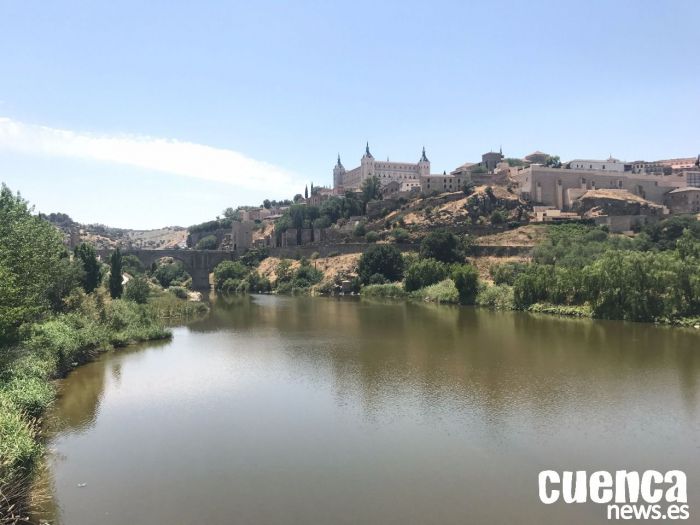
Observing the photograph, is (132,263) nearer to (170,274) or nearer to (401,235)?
(170,274)

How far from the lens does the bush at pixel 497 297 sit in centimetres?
4788

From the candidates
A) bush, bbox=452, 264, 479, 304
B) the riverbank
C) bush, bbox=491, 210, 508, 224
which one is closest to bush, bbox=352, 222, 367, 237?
bush, bbox=491, 210, 508, 224

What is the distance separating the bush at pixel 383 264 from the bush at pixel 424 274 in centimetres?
615

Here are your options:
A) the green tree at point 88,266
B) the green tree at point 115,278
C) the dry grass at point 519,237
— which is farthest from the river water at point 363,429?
the dry grass at point 519,237

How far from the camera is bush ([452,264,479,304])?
53.1 meters

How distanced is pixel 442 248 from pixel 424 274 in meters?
6.53

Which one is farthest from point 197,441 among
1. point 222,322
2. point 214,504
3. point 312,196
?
point 312,196

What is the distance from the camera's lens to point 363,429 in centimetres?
1577

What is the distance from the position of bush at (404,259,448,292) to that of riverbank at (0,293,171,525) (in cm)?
3211

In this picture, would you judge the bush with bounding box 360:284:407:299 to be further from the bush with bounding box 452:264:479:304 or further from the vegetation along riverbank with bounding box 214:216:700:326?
the bush with bounding box 452:264:479:304

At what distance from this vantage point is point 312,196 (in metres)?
126

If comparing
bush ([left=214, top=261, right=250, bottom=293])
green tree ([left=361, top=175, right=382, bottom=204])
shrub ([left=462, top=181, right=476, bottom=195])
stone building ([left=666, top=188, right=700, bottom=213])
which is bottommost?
bush ([left=214, top=261, right=250, bottom=293])

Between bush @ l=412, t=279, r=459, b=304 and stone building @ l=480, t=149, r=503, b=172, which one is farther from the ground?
stone building @ l=480, t=149, r=503, b=172

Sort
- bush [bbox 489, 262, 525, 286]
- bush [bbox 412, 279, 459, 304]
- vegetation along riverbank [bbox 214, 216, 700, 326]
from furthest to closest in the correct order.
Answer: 1. bush [bbox 412, 279, 459, 304]
2. bush [bbox 489, 262, 525, 286]
3. vegetation along riverbank [bbox 214, 216, 700, 326]
